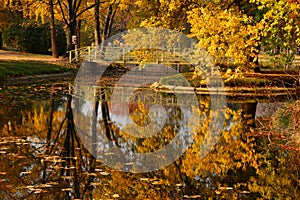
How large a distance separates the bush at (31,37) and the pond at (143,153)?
→ 25864mm

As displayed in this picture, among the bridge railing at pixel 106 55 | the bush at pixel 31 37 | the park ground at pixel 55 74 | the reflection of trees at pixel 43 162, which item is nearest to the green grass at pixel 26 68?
the park ground at pixel 55 74

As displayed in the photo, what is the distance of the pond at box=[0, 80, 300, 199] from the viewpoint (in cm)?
855

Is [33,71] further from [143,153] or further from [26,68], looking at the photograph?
[143,153]

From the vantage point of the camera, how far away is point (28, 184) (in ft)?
27.8

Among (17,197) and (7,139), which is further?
(7,139)

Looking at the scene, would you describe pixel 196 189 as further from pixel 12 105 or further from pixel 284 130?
pixel 12 105

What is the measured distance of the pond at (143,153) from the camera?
8555 millimetres

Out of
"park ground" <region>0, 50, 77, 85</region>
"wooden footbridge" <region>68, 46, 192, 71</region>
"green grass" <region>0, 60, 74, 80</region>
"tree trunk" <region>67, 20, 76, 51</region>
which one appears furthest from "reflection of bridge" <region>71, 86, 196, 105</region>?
"tree trunk" <region>67, 20, 76, 51</region>

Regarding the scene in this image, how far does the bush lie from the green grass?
420 inches

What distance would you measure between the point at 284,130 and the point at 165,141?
309 centimetres

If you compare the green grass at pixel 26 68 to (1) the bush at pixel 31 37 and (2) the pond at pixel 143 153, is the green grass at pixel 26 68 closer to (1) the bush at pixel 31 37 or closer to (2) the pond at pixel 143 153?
(2) the pond at pixel 143 153

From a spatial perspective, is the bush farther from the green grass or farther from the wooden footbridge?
the green grass

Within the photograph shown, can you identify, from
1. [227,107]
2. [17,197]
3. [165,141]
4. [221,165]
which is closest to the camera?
[17,197]

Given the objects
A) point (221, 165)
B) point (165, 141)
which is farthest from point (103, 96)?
point (221, 165)
